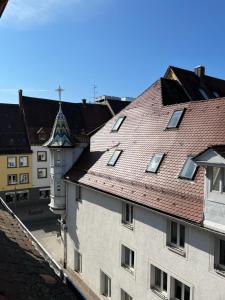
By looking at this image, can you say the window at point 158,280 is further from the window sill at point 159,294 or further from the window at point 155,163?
the window at point 155,163

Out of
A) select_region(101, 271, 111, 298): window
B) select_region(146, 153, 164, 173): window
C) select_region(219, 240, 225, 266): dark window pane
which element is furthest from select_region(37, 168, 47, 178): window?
select_region(219, 240, 225, 266): dark window pane

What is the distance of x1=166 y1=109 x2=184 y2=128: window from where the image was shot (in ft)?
60.9

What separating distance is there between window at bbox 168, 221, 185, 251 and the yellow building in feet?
105

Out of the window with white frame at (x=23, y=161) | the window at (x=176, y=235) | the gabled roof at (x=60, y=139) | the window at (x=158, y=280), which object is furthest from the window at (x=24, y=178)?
the window at (x=176, y=235)

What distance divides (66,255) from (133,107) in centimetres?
1235

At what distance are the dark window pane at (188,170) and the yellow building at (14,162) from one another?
104 ft

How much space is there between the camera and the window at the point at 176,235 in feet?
46.0

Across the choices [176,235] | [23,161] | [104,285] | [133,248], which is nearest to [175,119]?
[176,235]

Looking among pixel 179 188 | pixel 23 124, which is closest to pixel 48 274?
pixel 179 188

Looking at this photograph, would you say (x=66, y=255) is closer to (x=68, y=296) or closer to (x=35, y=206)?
(x=68, y=296)

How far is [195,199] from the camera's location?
44.1 ft

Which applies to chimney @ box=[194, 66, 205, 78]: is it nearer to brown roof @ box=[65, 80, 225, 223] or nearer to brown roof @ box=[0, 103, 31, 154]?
brown roof @ box=[65, 80, 225, 223]

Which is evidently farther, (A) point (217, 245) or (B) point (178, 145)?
(B) point (178, 145)

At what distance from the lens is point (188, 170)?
14.9m
